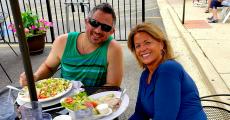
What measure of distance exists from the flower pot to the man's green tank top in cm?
370

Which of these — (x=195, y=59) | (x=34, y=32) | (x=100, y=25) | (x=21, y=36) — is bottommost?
(x=195, y=59)

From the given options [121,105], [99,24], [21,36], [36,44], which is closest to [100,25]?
[99,24]

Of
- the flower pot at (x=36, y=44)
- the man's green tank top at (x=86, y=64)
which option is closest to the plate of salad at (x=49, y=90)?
the man's green tank top at (x=86, y=64)

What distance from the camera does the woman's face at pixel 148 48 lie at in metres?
2.09

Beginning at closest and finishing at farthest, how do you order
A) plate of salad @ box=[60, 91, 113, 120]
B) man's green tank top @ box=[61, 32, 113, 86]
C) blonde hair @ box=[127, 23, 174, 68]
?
plate of salad @ box=[60, 91, 113, 120]
blonde hair @ box=[127, 23, 174, 68]
man's green tank top @ box=[61, 32, 113, 86]

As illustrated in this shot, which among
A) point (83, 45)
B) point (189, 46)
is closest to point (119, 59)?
point (83, 45)

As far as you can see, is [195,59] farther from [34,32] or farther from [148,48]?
[148,48]

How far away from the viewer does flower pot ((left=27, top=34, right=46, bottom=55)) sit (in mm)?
6207

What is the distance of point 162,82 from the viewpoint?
1.95 m

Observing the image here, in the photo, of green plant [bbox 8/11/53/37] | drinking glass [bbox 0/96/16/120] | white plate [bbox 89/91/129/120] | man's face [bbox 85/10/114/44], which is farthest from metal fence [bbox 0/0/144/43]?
white plate [bbox 89/91/129/120]

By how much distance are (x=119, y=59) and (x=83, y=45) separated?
1.14 ft

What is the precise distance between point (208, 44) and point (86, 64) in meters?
4.12

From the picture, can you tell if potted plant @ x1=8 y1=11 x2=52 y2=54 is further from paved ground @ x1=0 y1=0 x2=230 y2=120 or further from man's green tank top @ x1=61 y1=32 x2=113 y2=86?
man's green tank top @ x1=61 y1=32 x2=113 y2=86

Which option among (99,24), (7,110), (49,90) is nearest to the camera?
(7,110)
